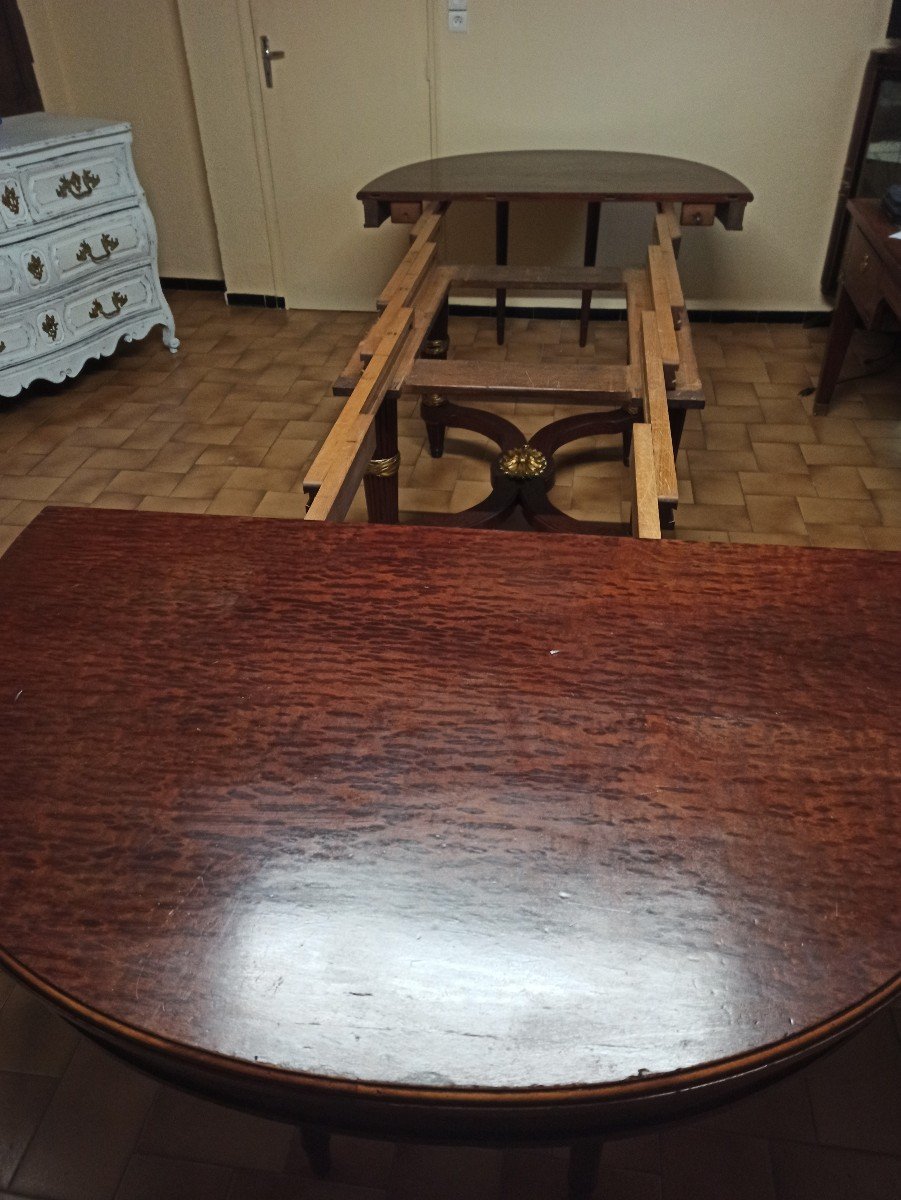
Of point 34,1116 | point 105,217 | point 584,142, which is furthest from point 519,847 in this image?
point 584,142

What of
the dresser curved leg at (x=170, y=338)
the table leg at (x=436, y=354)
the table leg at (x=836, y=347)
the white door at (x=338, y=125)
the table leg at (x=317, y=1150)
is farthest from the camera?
the dresser curved leg at (x=170, y=338)

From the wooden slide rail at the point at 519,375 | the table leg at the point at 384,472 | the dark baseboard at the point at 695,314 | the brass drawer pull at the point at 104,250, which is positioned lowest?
the dark baseboard at the point at 695,314

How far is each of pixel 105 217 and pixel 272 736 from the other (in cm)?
320

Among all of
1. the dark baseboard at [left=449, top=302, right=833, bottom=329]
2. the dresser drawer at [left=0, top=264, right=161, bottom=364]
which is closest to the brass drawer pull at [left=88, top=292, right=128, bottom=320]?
the dresser drawer at [left=0, top=264, right=161, bottom=364]

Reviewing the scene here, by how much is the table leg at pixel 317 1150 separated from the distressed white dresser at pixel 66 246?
2771 mm

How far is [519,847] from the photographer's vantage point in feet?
2.11

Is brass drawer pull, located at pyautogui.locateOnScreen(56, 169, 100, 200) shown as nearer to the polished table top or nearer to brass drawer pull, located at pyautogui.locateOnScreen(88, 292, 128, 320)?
brass drawer pull, located at pyautogui.locateOnScreen(88, 292, 128, 320)

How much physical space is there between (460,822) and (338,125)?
3.78 metres

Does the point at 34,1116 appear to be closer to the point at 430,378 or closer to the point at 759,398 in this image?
the point at 430,378

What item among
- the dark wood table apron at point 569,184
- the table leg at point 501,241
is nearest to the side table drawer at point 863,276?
the dark wood table apron at point 569,184

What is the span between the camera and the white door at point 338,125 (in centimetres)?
354

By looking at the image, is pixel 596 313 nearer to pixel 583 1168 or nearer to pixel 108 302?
pixel 108 302

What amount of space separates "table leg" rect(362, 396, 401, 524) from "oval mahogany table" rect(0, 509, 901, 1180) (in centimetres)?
110

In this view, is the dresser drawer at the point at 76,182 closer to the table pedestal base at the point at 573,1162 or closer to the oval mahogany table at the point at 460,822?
the oval mahogany table at the point at 460,822
